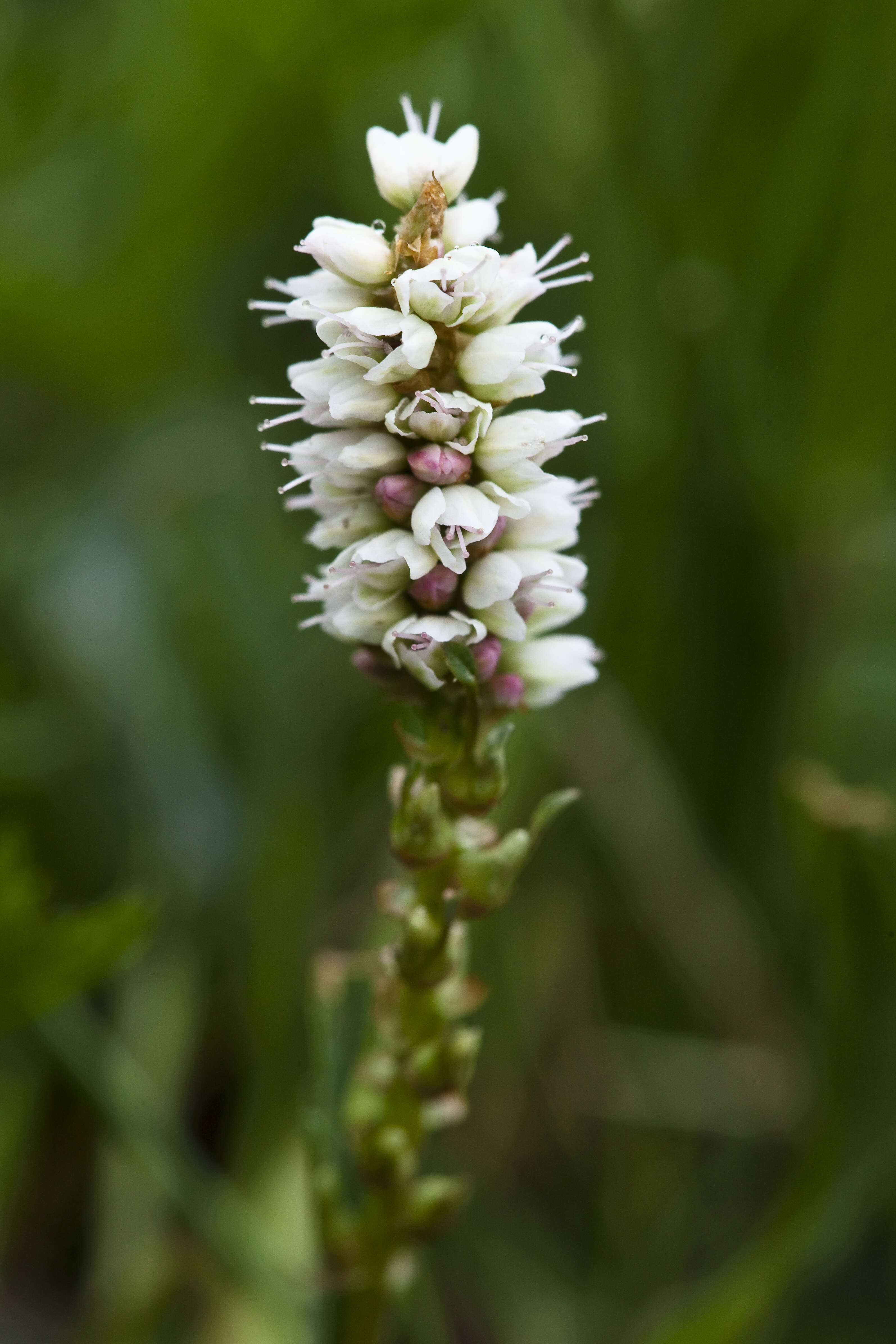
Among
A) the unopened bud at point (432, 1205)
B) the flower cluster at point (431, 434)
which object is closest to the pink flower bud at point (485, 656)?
the flower cluster at point (431, 434)

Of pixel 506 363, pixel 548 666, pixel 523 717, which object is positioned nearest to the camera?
pixel 506 363

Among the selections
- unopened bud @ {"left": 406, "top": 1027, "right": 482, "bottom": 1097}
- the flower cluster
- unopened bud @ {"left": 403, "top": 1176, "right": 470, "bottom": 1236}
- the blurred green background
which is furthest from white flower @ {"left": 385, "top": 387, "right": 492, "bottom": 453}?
the blurred green background

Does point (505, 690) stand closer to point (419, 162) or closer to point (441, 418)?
point (441, 418)

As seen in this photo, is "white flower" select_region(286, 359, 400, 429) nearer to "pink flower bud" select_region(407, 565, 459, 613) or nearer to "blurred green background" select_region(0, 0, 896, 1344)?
"pink flower bud" select_region(407, 565, 459, 613)

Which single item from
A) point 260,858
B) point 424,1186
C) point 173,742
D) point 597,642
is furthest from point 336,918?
point 424,1186

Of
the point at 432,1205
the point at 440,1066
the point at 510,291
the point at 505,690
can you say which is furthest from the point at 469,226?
the point at 432,1205

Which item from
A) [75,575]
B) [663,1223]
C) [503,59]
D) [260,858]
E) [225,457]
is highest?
[503,59]

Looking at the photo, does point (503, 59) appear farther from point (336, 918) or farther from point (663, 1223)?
point (663, 1223)
